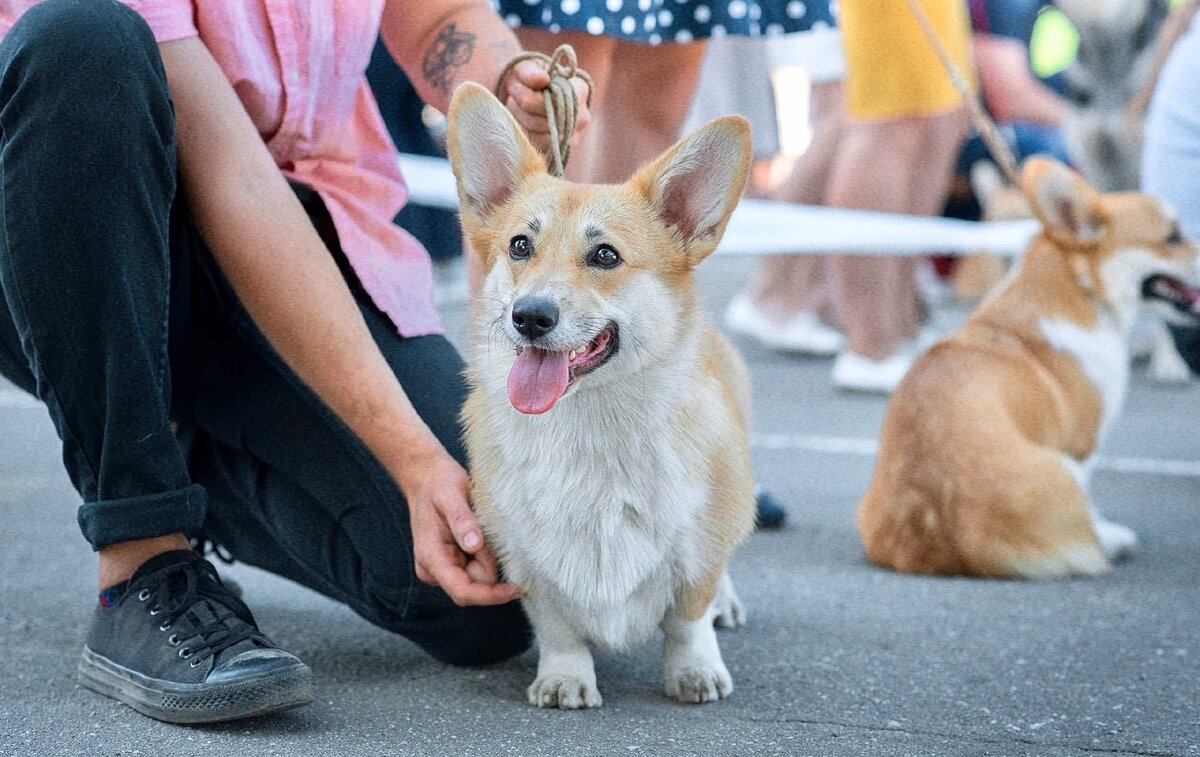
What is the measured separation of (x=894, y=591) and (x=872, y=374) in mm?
2329

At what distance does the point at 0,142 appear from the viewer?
6.35 ft

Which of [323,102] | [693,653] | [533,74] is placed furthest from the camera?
[323,102]

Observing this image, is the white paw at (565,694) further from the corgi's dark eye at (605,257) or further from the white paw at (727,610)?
the corgi's dark eye at (605,257)

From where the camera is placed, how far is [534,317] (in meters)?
1.83

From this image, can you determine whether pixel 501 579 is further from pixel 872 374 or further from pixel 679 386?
pixel 872 374

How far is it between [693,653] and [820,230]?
10.3 feet

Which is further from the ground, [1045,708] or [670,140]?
[670,140]

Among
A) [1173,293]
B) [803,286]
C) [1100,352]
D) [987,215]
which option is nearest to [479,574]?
[1100,352]

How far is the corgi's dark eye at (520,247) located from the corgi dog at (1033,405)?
1254 mm

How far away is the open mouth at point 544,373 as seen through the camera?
1.86 meters

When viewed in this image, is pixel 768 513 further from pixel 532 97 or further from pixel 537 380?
pixel 537 380

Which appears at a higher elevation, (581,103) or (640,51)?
(581,103)

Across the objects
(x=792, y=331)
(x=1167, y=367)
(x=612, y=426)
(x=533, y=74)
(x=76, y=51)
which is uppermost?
(x=76, y=51)

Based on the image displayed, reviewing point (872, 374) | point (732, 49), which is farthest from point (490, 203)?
point (872, 374)
